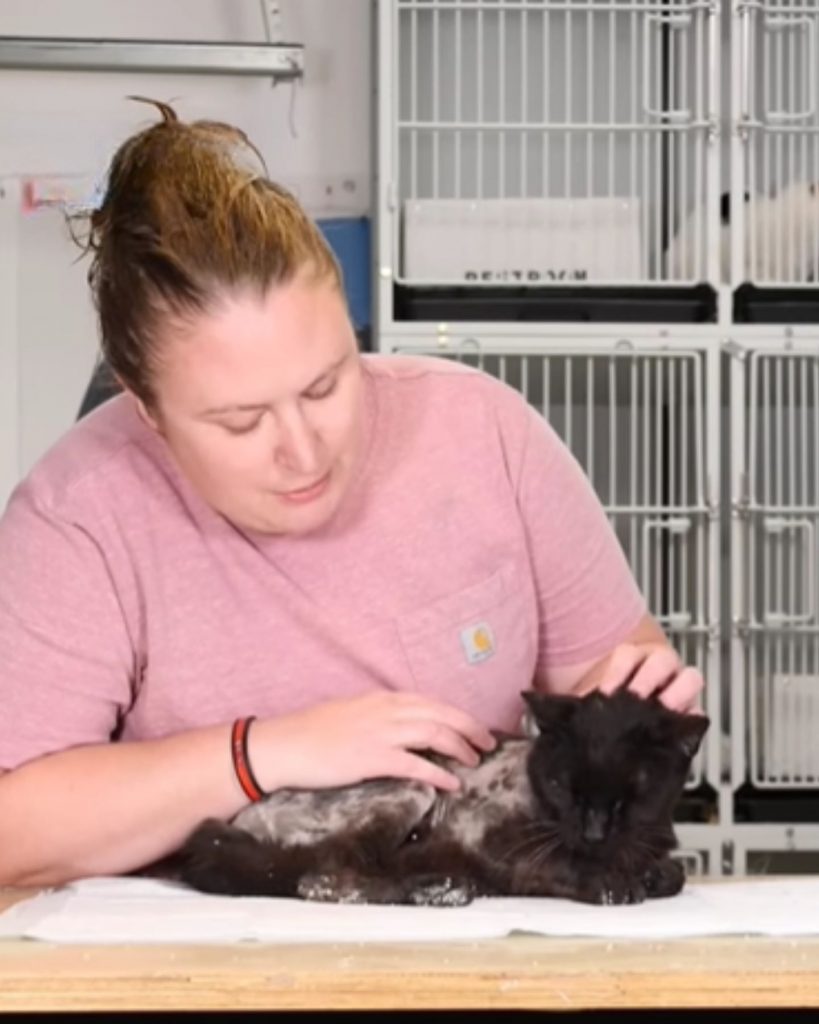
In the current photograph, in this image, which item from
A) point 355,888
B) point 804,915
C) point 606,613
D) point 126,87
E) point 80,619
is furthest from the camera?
point 126,87

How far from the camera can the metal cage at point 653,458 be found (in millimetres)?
2869

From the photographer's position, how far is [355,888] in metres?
1.13

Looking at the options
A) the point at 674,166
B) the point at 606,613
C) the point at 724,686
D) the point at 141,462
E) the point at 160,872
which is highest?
the point at 674,166

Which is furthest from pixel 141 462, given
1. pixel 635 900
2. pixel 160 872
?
pixel 635 900

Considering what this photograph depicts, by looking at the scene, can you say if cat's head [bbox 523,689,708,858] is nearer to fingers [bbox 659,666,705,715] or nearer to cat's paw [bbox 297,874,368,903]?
fingers [bbox 659,666,705,715]

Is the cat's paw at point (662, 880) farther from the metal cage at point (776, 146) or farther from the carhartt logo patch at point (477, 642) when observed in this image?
the metal cage at point (776, 146)

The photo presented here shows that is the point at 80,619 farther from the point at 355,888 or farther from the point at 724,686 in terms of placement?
the point at 724,686

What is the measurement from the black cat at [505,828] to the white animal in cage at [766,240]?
5.48 feet

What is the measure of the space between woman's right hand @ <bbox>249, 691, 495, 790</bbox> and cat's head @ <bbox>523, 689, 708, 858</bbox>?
9cm

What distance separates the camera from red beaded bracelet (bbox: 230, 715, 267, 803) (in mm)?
1210

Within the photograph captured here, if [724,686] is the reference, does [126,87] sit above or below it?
above

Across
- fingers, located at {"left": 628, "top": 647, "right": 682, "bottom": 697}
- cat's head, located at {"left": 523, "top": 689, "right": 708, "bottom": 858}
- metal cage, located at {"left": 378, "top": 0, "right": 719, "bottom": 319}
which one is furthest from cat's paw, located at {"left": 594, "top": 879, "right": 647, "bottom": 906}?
metal cage, located at {"left": 378, "top": 0, "right": 719, "bottom": 319}

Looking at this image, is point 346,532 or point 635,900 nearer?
point 635,900

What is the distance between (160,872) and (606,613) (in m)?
0.39
